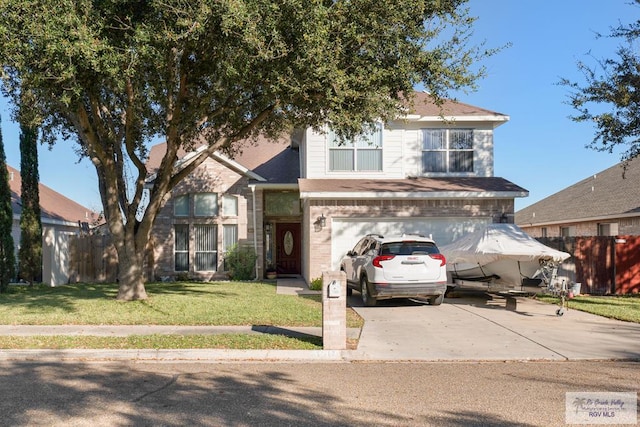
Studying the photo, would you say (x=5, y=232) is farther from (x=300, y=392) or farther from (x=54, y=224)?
(x=300, y=392)

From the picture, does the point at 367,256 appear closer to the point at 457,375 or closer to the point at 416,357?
the point at 416,357

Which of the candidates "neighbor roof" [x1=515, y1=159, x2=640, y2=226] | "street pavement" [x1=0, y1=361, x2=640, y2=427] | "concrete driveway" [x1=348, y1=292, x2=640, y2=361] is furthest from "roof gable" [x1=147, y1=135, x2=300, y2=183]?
"neighbor roof" [x1=515, y1=159, x2=640, y2=226]

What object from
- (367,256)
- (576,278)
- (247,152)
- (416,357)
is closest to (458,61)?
(367,256)

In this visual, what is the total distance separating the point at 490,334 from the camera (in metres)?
9.94

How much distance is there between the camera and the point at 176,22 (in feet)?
32.2

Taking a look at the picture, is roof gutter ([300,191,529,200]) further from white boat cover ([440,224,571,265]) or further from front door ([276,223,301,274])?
front door ([276,223,301,274])

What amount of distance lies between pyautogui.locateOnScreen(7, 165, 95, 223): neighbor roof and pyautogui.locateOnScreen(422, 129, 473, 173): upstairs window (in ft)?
57.1

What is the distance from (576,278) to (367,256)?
767 cm

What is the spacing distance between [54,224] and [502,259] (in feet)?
72.3

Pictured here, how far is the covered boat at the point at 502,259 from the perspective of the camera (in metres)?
12.8

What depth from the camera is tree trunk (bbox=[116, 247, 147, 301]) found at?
44.2 feet

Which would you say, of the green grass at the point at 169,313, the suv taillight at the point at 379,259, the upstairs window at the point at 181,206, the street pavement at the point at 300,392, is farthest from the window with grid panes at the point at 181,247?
the street pavement at the point at 300,392

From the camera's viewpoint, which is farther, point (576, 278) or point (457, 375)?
point (576, 278)

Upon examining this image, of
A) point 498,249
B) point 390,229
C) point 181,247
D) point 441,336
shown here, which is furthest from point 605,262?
point 181,247
